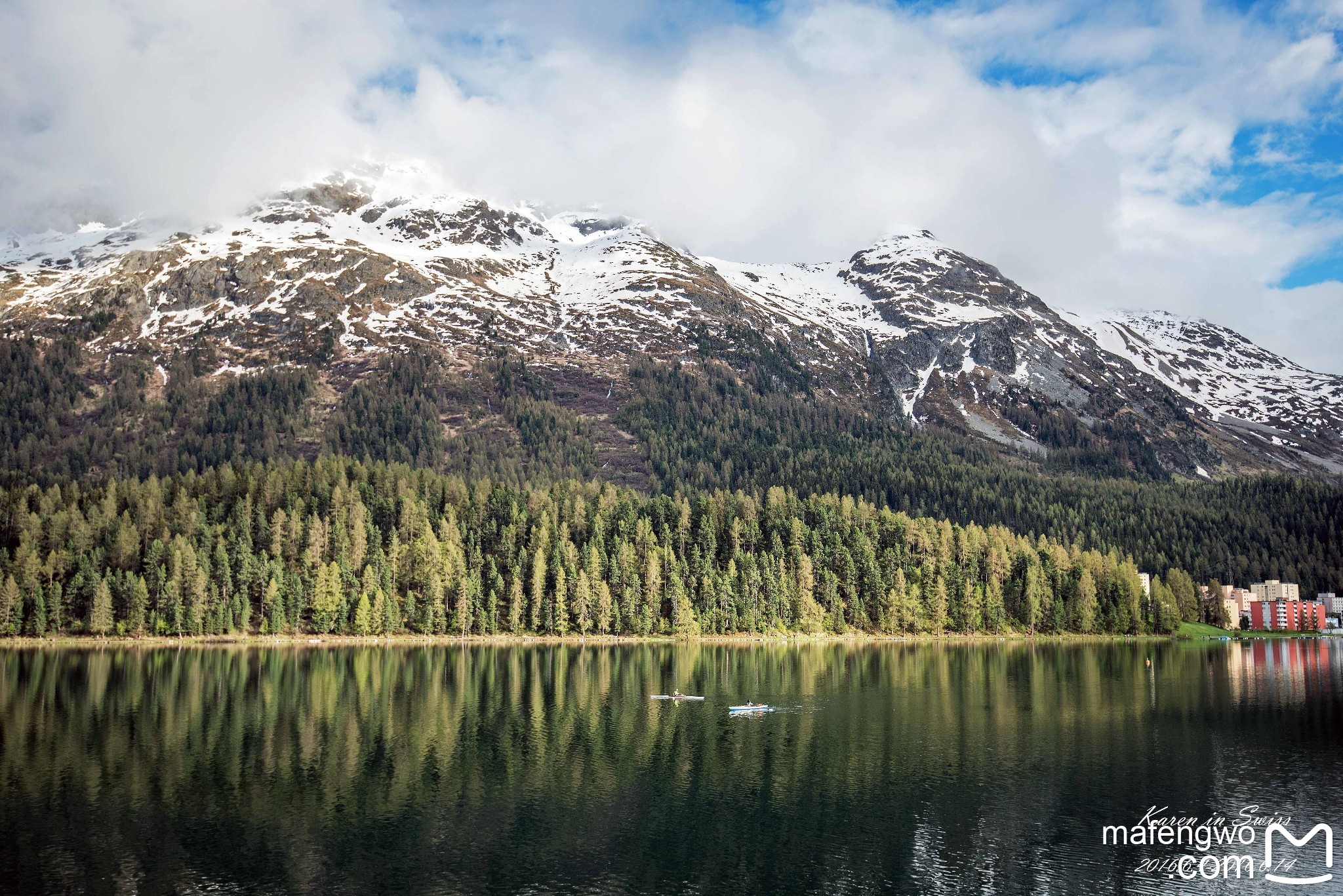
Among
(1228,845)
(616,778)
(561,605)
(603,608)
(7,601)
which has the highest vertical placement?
(7,601)

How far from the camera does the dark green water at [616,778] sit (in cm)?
4559

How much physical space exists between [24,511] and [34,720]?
328ft

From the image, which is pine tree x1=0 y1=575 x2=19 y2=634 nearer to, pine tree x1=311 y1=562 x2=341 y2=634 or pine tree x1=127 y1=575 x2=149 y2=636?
pine tree x1=127 y1=575 x2=149 y2=636

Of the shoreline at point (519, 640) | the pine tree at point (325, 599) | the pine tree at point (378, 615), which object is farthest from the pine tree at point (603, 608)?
the pine tree at point (325, 599)

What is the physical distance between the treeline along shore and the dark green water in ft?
129

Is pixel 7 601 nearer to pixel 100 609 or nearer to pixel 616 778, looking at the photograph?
pixel 100 609

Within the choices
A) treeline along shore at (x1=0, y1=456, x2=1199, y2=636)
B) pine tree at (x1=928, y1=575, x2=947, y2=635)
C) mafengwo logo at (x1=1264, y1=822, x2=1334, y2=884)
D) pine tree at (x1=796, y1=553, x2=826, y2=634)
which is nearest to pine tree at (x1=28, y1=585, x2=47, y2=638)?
treeline along shore at (x1=0, y1=456, x2=1199, y2=636)

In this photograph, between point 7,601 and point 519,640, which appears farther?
point 519,640

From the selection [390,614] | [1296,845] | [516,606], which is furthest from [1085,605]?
[1296,845]

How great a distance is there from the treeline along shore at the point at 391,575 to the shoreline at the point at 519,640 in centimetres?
157

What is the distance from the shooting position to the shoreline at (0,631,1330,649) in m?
149

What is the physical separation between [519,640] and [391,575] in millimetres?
25065

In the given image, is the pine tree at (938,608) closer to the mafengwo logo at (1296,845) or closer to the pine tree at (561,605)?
the pine tree at (561,605)

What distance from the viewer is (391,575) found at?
172m
